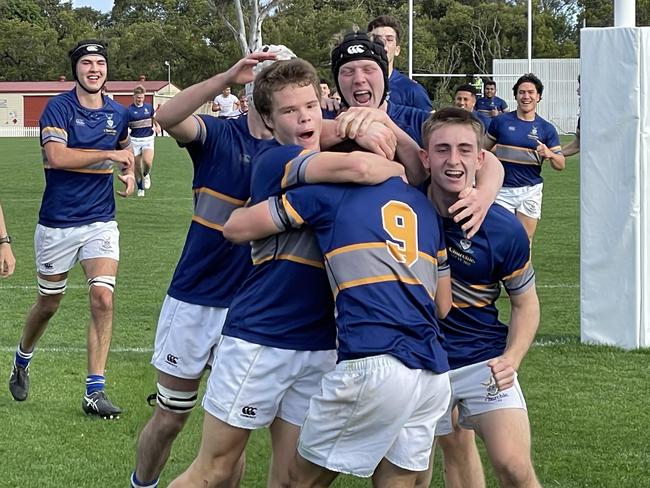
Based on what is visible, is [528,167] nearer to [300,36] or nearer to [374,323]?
[374,323]

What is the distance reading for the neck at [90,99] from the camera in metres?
8.30

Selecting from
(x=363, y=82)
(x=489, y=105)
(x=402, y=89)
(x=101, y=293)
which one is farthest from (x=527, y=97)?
(x=489, y=105)

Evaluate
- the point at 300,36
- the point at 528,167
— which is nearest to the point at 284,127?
the point at 528,167

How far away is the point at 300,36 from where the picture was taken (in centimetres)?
6819

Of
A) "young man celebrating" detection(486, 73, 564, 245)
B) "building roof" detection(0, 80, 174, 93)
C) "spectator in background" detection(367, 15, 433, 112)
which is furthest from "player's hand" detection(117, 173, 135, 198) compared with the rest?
"building roof" detection(0, 80, 174, 93)

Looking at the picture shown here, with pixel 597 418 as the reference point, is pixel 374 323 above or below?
above

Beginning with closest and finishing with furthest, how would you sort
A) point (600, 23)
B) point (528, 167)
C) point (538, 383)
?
point (538, 383) < point (528, 167) < point (600, 23)

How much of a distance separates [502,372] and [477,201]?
25.4 inches

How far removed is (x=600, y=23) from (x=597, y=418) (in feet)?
226

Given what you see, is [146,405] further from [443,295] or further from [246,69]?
[443,295]

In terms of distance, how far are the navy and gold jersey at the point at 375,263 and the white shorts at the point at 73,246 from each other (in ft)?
14.1

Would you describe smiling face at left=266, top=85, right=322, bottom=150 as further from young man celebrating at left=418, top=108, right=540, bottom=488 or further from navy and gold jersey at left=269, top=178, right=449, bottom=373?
young man celebrating at left=418, top=108, right=540, bottom=488

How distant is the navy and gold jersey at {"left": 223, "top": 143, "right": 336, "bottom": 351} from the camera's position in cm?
409

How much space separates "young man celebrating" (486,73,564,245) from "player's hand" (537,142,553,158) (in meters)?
0.02
